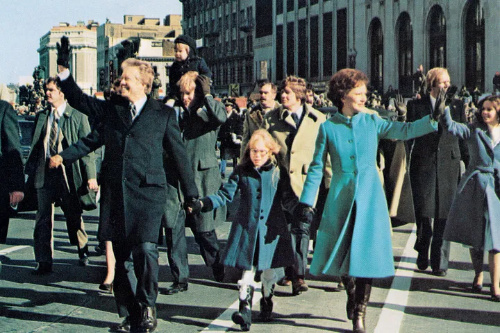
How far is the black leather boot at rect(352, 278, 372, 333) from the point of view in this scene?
6.13m

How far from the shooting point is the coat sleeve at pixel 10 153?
684cm

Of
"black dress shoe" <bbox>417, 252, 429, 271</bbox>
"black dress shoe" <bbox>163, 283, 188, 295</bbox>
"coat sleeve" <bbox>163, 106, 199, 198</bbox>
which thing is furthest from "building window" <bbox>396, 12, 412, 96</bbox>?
"coat sleeve" <bbox>163, 106, 199, 198</bbox>

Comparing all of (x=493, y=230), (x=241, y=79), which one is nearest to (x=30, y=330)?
(x=493, y=230)

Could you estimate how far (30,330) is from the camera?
255 inches

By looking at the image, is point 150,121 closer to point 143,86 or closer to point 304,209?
point 143,86

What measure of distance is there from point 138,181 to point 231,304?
1681 millimetres

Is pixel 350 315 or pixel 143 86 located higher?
pixel 143 86

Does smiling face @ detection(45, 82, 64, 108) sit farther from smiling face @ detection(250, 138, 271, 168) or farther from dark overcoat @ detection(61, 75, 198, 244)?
smiling face @ detection(250, 138, 271, 168)

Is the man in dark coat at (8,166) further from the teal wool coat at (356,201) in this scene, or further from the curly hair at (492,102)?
the curly hair at (492,102)

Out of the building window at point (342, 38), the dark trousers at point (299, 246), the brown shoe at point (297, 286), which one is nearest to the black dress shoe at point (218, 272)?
the dark trousers at point (299, 246)

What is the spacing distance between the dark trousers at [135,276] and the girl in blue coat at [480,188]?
3137mm

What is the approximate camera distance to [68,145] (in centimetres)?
905

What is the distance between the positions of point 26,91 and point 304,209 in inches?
3694

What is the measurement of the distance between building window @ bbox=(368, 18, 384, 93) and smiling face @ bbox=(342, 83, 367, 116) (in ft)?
182
